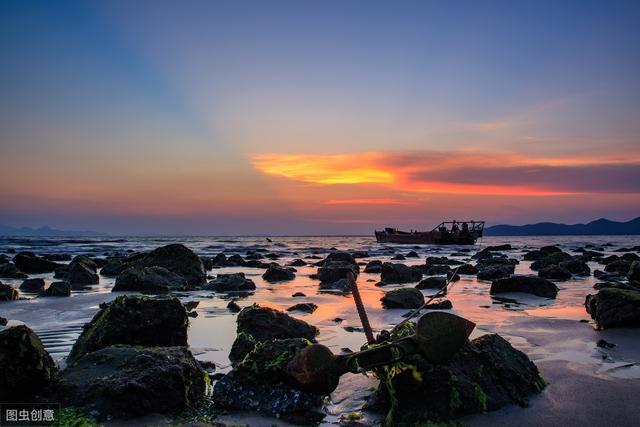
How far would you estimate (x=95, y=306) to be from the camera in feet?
37.2

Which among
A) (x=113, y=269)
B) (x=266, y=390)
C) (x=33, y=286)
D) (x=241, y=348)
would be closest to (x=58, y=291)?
(x=33, y=286)

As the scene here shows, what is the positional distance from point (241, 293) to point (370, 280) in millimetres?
6598

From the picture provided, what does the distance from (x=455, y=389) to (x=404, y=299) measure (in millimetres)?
6488

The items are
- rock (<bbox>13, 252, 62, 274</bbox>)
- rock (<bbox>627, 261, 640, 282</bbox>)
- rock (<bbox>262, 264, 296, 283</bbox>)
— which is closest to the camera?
rock (<bbox>627, 261, 640, 282</bbox>)

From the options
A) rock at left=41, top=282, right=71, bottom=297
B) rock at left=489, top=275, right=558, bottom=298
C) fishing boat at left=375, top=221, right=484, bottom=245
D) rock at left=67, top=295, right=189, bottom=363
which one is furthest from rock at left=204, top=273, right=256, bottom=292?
fishing boat at left=375, top=221, right=484, bottom=245

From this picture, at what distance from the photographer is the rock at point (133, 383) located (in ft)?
15.4

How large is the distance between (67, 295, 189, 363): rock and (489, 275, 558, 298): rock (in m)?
9.72

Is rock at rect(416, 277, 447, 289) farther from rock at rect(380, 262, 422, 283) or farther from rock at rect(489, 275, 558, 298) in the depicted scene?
rock at rect(380, 262, 422, 283)

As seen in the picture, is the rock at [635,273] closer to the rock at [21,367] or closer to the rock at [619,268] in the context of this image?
the rock at [619,268]

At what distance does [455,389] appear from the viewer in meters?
4.80

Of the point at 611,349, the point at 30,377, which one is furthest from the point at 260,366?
the point at 611,349

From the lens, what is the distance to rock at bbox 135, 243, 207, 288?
55.2 feet

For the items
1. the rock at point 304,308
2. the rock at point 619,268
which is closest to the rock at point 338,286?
the rock at point 304,308

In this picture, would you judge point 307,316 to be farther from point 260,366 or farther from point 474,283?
point 474,283
